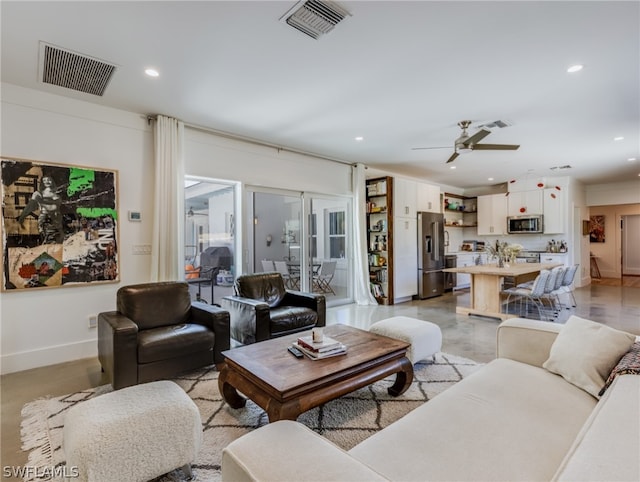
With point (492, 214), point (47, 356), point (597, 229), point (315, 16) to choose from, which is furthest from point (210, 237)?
point (597, 229)

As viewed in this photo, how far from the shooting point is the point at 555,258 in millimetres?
7938

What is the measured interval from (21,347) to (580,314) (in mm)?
7564

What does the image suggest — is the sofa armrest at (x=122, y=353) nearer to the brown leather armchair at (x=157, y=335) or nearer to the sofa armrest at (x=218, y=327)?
the brown leather armchair at (x=157, y=335)

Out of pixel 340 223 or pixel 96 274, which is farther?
pixel 340 223

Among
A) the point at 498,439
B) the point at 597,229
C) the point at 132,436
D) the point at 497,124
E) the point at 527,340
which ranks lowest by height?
the point at 132,436

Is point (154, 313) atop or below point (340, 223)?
below

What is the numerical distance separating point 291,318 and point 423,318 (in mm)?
2528

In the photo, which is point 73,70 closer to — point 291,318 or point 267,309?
point 267,309

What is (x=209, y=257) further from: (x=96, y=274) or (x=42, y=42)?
(x=42, y=42)

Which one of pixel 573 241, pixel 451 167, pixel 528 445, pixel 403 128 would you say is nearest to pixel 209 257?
pixel 403 128

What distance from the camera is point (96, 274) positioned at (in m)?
3.68

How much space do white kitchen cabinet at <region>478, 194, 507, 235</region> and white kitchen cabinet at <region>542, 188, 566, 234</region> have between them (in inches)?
36.0

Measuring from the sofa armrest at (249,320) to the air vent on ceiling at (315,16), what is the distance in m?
2.56

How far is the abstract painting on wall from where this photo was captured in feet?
10.6
